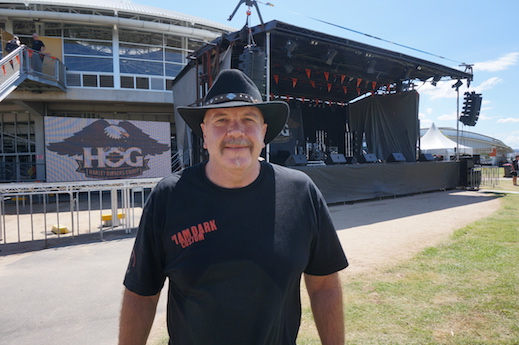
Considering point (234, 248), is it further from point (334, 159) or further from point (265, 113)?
point (334, 159)

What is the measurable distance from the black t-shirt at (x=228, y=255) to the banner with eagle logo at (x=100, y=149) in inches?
314

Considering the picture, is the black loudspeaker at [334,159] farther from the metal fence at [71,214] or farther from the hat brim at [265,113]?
the hat brim at [265,113]

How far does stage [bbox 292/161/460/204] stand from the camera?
33.7 feet

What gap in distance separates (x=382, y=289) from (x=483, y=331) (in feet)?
3.47

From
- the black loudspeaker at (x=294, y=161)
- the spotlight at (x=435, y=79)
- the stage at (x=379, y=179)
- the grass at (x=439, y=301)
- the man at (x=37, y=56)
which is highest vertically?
the man at (x=37, y=56)

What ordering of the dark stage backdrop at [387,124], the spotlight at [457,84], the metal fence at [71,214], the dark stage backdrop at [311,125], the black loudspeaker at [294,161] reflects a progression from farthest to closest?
the dark stage backdrop at [311,125] < the dark stage backdrop at [387,124] < the spotlight at [457,84] < the black loudspeaker at [294,161] < the metal fence at [71,214]

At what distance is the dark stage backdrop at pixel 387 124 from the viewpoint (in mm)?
16297

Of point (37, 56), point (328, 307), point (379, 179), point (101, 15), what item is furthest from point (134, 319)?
point (101, 15)

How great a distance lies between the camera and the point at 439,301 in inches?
132

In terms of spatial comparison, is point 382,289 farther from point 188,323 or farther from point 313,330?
point 188,323

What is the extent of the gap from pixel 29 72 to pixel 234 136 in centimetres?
1492

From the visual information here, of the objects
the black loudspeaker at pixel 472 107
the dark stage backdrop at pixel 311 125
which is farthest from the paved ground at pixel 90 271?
the dark stage backdrop at pixel 311 125

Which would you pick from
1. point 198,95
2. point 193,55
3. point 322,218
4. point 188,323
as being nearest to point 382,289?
point 322,218

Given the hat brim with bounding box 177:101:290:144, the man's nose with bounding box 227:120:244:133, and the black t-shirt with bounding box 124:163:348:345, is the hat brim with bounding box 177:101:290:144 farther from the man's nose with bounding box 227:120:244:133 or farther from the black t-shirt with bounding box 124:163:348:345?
the black t-shirt with bounding box 124:163:348:345
